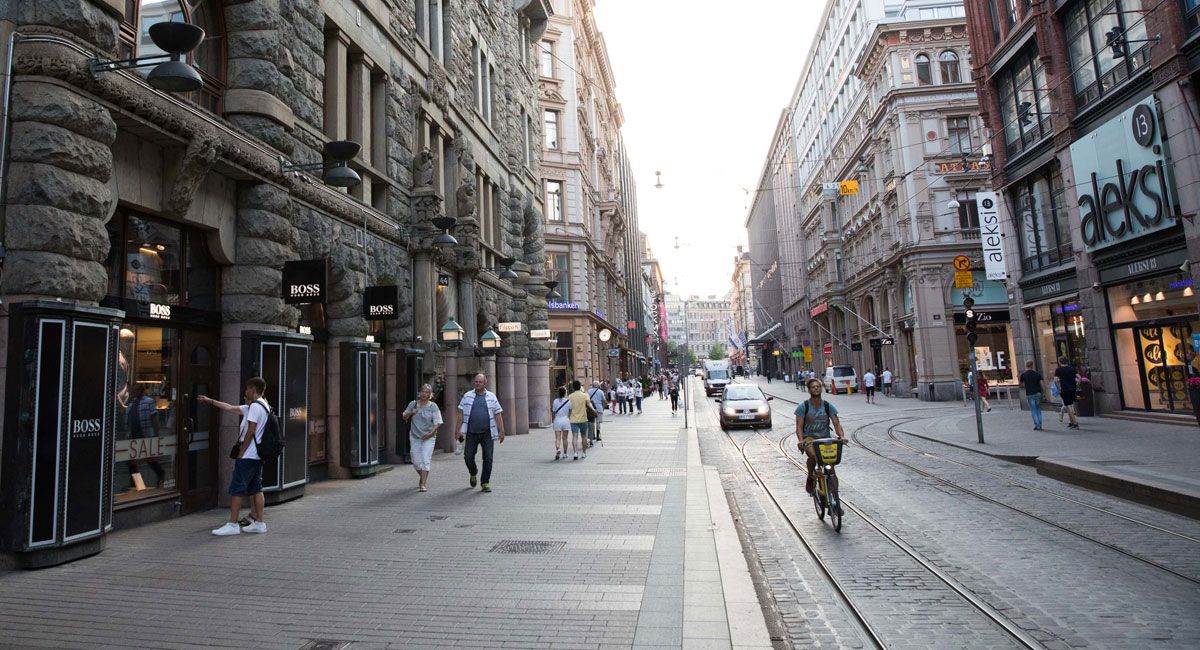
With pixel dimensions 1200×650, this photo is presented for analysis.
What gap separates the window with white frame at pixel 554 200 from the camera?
133 ft

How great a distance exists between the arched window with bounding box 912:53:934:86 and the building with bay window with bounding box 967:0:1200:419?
12992 millimetres

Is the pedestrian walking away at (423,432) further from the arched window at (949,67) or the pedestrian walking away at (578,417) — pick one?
the arched window at (949,67)

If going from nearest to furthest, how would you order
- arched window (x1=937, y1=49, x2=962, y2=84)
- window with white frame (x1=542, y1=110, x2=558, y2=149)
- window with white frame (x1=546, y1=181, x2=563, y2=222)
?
arched window (x1=937, y1=49, x2=962, y2=84), window with white frame (x1=546, y1=181, x2=563, y2=222), window with white frame (x1=542, y1=110, x2=558, y2=149)

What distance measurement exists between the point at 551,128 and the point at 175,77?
118ft

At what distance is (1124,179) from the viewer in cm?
1764

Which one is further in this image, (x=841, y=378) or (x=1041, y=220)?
(x=841, y=378)

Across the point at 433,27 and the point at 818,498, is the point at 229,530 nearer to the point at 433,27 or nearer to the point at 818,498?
the point at 818,498

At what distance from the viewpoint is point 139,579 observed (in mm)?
5934

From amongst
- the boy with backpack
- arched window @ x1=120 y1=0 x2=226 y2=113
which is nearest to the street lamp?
→ arched window @ x1=120 y1=0 x2=226 y2=113

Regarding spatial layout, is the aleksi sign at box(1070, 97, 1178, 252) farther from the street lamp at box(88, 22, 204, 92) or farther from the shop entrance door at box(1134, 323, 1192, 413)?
the street lamp at box(88, 22, 204, 92)

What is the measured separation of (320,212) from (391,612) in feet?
28.4

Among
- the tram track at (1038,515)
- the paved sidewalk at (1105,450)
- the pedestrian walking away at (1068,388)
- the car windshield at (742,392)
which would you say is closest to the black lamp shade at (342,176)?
the tram track at (1038,515)

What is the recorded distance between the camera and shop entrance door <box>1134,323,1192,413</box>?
1683cm

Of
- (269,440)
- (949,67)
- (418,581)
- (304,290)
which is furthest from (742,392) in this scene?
(949,67)
